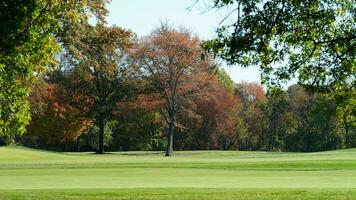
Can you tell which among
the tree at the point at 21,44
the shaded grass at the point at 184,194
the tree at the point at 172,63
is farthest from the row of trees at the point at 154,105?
the shaded grass at the point at 184,194

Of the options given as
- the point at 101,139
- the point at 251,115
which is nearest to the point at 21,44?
the point at 101,139

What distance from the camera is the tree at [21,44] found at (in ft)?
47.1

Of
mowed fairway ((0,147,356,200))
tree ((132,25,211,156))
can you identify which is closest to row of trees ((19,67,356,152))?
tree ((132,25,211,156))

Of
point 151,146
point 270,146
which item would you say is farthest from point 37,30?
point 270,146

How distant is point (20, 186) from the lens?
2028 cm

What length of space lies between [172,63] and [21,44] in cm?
4462

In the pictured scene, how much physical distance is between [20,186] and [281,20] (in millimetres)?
11948

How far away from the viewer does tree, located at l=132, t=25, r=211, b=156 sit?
2324 inches

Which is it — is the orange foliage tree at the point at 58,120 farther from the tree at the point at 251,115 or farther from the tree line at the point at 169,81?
the tree at the point at 251,115

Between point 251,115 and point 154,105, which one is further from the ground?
point 251,115

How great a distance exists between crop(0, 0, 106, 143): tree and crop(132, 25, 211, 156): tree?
134 ft

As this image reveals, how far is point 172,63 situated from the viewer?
5931cm

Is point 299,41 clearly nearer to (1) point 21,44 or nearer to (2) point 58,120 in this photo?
(1) point 21,44

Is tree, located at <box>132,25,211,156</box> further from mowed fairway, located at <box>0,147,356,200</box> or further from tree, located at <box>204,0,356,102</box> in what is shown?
tree, located at <box>204,0,356,102</box>
